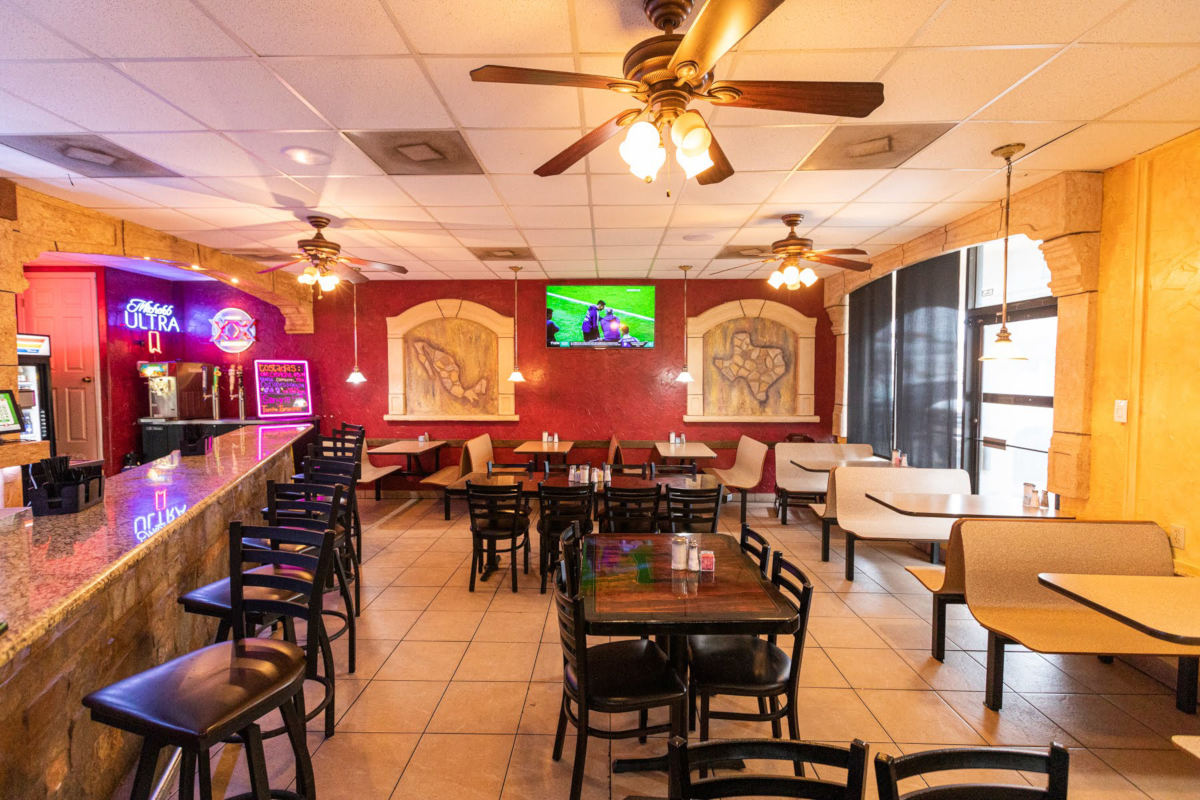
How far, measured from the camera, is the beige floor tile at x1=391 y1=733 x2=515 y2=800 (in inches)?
92.5

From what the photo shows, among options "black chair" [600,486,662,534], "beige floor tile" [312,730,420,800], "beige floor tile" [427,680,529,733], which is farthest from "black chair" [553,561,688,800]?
"black chair" [600,486,662,534]

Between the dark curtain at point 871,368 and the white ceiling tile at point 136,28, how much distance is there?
7029 millimetres

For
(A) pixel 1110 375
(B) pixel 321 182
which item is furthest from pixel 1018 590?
(B) pixel 321 182

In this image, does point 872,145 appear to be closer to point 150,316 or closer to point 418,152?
point 418,152

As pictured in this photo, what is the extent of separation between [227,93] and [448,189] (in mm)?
1597

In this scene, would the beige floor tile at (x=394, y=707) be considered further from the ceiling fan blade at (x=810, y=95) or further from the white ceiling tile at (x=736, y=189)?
the white ceiling tile at (x=736, y=189)

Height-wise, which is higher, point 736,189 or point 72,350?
point 736,189

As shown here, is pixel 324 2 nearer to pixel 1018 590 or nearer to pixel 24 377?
pixel 1018 590

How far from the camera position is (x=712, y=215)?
191 inches

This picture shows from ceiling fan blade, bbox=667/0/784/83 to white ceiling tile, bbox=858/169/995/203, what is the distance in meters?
2.80

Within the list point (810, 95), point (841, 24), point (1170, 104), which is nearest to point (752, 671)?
point (810, 95)

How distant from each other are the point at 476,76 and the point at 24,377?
7550 mm

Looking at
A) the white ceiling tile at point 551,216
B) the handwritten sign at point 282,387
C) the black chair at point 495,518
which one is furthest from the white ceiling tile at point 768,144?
the handwritten sign at point 282,387

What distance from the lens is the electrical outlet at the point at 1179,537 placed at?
10.9ft
